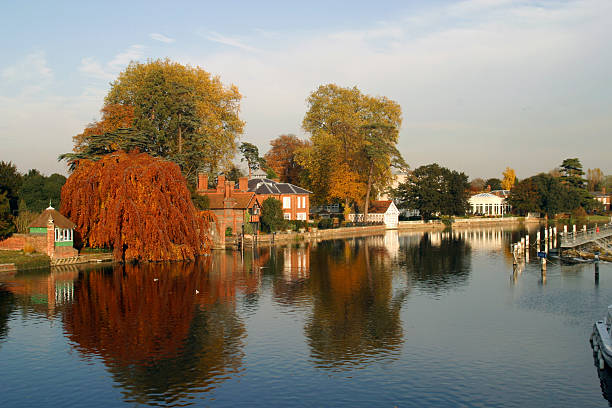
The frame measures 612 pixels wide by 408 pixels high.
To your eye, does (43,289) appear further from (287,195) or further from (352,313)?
(287,195)

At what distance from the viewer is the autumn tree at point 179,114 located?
6544 centimetres

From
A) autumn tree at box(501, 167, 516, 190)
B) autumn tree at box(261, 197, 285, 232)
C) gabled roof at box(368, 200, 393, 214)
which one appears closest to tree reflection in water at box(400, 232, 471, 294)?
autumn tree at box(261, 197, 285, 232)

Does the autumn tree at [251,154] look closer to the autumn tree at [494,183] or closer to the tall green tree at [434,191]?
the tall green tree at [434,191]

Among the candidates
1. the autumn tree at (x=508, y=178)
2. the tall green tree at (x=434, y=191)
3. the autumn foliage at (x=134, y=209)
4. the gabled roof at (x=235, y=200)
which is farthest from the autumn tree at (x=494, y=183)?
the autumn foliage at (x=134, y=209)

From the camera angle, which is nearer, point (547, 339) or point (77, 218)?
point (547, 339)

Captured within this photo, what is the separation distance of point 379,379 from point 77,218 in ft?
119

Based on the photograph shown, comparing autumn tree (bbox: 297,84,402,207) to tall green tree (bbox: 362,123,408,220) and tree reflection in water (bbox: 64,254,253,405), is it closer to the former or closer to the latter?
tall green tree (bbox: 362,123,408,220)

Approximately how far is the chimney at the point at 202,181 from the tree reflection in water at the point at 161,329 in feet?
93.6

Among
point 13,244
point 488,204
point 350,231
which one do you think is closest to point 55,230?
point 13,244

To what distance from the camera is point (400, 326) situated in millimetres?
26859

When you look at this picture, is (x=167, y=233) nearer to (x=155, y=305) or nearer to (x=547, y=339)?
(x=155, y=305)

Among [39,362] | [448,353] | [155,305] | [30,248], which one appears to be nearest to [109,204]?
[30,248]

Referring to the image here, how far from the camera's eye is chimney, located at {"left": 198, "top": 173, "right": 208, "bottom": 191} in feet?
228

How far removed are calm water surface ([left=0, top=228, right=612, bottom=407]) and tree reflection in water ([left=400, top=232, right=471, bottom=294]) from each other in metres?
0.47
